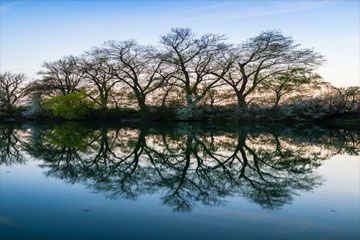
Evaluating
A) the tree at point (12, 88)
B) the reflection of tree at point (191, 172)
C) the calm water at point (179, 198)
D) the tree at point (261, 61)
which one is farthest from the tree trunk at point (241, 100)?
the tree at point (12, 88)

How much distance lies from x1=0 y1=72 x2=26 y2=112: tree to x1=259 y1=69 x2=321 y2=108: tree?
124 ft

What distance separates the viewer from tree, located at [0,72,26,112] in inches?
1731

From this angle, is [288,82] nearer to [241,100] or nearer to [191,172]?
[241,100]

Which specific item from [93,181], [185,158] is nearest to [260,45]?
[185,158]

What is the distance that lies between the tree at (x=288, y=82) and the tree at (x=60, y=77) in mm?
25411

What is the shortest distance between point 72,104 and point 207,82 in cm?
1648

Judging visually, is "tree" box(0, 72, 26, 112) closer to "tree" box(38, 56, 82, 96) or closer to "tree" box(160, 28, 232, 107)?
"tree" box(38, 56, 82, 96)

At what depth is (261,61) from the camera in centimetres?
3159

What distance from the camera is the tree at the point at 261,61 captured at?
2981cm

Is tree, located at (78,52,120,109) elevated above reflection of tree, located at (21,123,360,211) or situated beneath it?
elevated above

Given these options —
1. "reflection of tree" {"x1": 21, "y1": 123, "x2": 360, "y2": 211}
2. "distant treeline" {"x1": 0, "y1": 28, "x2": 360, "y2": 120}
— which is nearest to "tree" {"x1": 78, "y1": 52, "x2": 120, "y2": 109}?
"distant treeline" {"x1": 0, "y1": 28, "x2": 360, "y2": 120}

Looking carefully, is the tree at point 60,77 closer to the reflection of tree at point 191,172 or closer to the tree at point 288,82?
the tree at point 288,82

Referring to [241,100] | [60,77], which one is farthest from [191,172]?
[60,77]

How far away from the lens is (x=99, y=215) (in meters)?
3.64
